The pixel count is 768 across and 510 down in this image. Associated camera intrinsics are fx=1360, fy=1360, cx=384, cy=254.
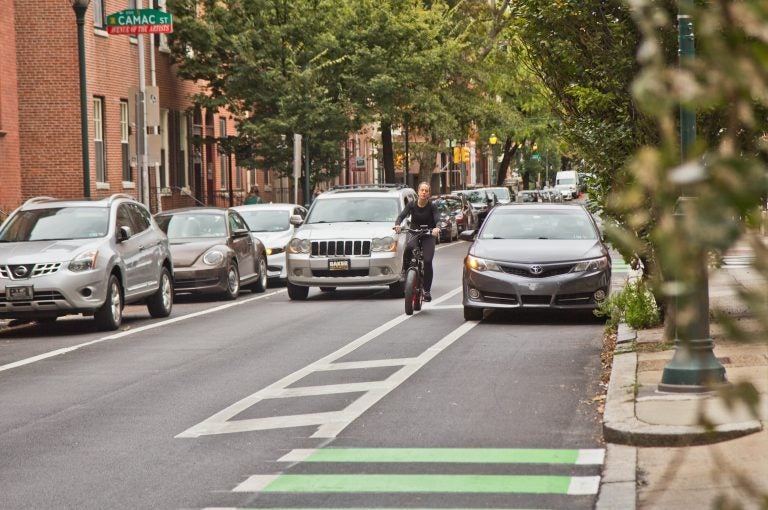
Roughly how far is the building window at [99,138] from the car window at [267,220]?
8.26 m

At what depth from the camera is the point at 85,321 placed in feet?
63.8

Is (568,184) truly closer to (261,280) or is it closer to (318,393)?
(261,280)

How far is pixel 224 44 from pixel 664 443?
32.5 metres

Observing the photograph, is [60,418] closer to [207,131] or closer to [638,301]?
[638,301]

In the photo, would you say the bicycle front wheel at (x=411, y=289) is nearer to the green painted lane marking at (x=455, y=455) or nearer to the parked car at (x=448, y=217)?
the green painted lane marking at (x=455, y=455)

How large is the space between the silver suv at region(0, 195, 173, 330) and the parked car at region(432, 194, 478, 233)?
95.7ft

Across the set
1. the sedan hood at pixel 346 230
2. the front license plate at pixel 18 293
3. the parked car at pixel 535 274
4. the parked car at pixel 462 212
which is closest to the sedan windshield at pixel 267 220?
the sedan hood at pixel 346 230

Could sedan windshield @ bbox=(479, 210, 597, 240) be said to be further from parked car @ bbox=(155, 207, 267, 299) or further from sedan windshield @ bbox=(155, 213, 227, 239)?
sedan windshield @ bbox=(155, 213, 227, 239)

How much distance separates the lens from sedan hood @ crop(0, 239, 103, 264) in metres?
16.5

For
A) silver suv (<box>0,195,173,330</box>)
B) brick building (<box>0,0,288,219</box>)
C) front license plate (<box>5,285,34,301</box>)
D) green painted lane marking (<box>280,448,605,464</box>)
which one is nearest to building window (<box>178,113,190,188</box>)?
brick building (<box>0,0,288,219</box>)

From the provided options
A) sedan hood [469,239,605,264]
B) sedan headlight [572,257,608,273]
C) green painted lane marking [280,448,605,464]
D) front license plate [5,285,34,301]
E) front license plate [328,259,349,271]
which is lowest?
green painted lane marking [280,448,605,464]

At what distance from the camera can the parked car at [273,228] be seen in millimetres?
26391

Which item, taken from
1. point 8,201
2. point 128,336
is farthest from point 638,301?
point 8,201

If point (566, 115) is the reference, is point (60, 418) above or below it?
below
